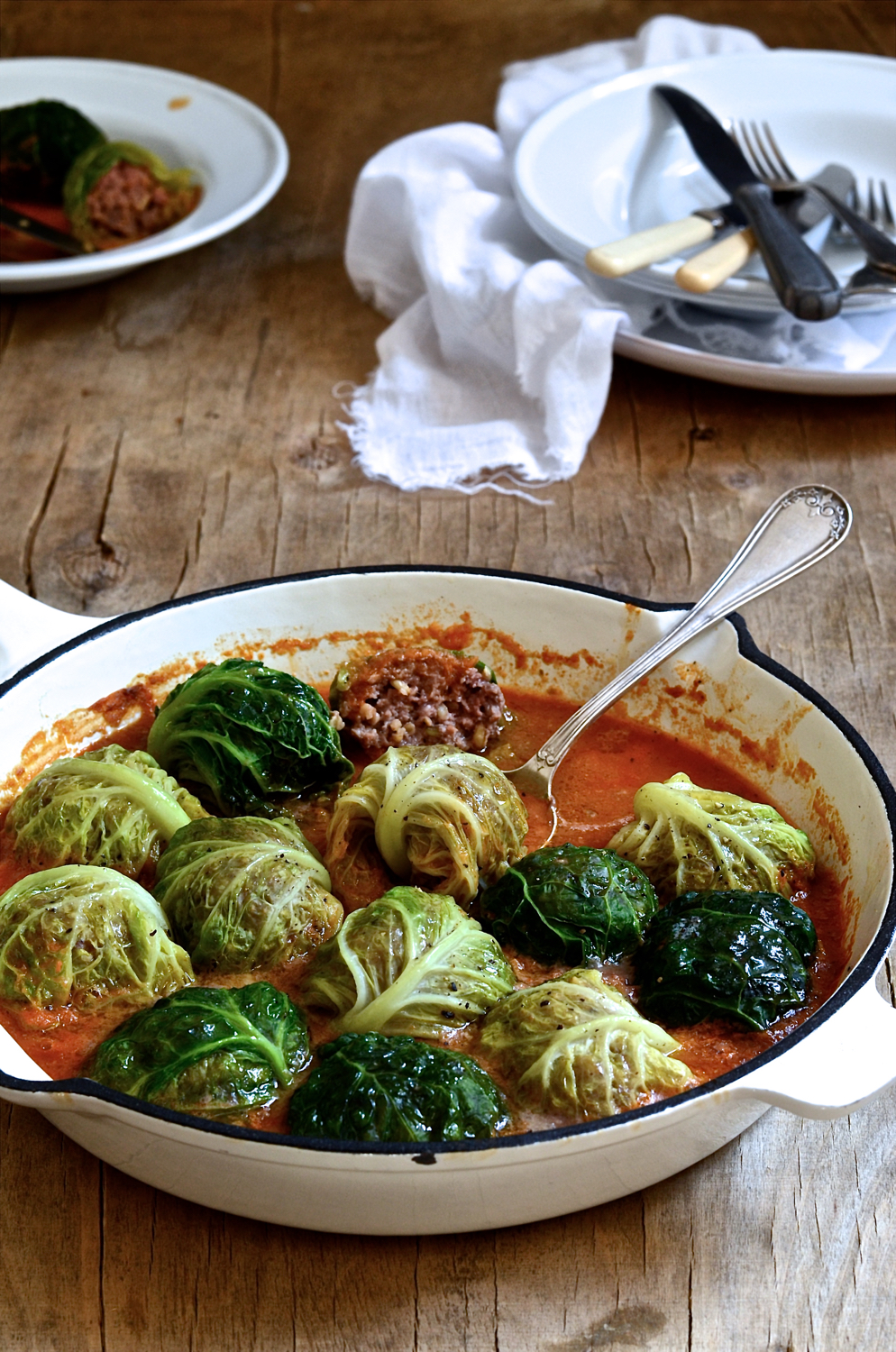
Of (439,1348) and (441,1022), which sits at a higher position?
(441,1022)

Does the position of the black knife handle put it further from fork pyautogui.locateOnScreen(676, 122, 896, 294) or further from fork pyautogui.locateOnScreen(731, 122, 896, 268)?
fork pyautogui.locateOnScreen(731, 122, 896, 268)

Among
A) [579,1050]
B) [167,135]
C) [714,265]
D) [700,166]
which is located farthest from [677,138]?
[579,1050]

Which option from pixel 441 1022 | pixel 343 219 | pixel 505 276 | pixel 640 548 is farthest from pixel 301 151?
pixel 441 1022

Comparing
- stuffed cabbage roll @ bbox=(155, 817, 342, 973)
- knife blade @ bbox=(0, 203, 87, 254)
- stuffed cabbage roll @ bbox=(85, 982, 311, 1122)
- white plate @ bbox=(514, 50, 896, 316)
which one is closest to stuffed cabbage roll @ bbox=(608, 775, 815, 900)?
stuffed cabbage roll @ bbox=(155, 817, 342, 973)

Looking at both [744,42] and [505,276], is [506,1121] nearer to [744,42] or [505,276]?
[505,276]

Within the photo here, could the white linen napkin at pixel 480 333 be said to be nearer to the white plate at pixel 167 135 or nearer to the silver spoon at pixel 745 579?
the white plate at pixel 167 135

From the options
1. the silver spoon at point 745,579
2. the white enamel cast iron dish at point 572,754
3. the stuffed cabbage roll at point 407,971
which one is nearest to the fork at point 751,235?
the silver spoon at point 745,579
